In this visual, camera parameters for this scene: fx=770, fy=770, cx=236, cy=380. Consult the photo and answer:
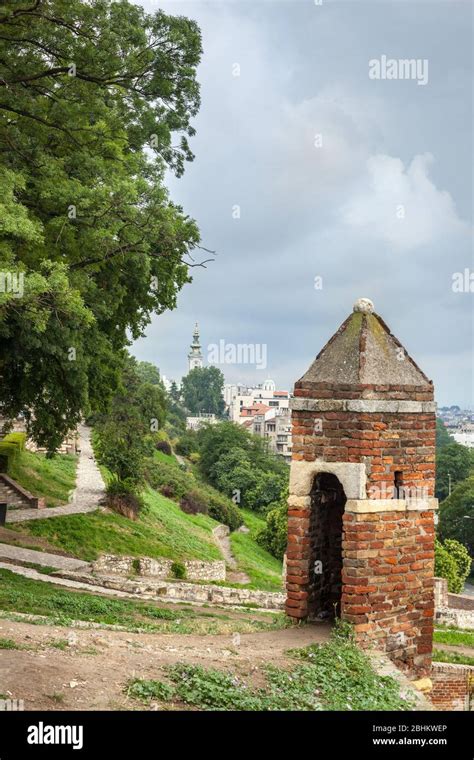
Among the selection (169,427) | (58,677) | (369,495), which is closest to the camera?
(58,677)

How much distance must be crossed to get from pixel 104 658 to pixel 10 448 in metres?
23.4

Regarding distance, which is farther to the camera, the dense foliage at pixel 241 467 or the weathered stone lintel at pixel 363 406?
the dense foliage at pixel 241 467

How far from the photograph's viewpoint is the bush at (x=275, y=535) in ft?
142

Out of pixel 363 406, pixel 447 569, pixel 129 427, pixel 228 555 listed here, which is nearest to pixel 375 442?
pixel 363 406

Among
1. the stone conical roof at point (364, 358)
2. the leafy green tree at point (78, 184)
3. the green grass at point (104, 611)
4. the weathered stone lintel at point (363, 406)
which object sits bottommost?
the green grass at point (104, 611)

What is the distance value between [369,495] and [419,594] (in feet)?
4.48

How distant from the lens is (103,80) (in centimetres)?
1429

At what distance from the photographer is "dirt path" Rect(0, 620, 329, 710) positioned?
607 cm

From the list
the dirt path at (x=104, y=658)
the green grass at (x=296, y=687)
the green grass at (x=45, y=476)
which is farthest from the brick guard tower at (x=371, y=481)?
the green grass at (x=45, y=476)

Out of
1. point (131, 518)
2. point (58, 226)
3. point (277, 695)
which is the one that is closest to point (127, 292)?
point (58, 226)

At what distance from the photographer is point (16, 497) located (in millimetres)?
26359

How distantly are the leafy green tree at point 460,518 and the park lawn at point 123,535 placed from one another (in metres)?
32.1

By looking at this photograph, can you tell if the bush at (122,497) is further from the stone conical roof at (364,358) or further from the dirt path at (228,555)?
the stone conical roof at (364,358)
